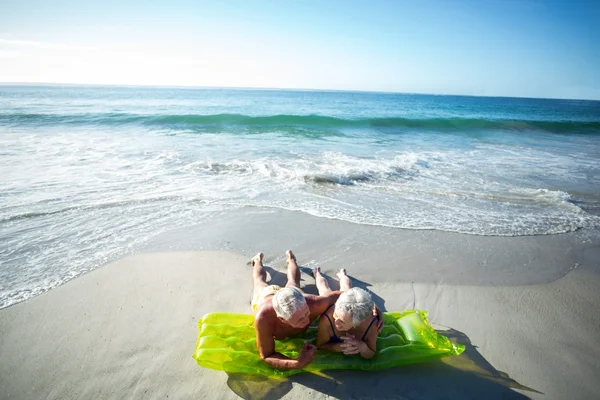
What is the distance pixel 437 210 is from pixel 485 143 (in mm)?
13914

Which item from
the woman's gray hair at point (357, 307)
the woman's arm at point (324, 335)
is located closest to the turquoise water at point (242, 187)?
the woman's arm at point (324, 335)

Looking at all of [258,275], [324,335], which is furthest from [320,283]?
[324,335]

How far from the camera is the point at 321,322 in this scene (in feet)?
11.3

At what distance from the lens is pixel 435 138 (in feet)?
64.6

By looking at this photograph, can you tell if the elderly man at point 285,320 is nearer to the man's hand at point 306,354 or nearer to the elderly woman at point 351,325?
the man's hand at point 306,354

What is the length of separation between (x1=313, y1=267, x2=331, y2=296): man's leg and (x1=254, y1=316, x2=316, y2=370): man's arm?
1.05 metres

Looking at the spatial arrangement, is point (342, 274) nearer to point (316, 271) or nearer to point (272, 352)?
point (316, 271)

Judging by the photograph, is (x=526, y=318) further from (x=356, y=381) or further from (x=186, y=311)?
(x=186, y=311)

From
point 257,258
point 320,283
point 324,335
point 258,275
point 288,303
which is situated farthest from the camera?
point 257,258

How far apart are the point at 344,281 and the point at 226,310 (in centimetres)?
170

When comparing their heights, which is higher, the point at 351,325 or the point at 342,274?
the point at 351,325

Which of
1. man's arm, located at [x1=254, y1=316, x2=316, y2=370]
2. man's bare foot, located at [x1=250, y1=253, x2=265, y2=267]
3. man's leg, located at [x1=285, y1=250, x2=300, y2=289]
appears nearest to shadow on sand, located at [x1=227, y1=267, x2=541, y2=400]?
man's arm, located at [x1=254, y1=316, x2=316, y2=370]

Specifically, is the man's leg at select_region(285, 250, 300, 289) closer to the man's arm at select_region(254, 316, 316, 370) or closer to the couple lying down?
the couple lying down

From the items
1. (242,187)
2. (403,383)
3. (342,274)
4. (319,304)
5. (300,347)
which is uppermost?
(242,187)
